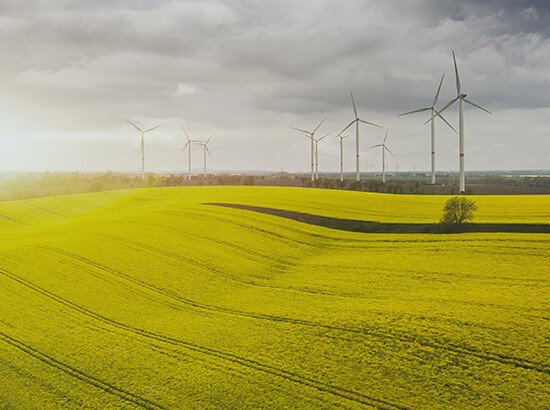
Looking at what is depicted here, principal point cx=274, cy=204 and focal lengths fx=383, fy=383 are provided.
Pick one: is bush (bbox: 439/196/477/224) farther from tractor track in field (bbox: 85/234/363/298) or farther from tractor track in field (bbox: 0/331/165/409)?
tractor track in field (bbox: 0/331/165/409)

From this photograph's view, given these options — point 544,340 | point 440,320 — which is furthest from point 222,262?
point 544,340

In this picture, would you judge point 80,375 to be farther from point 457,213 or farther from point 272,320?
point 457,213

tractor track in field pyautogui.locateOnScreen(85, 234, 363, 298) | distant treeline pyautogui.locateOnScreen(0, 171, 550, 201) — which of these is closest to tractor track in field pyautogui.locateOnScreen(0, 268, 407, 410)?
tractor track in field pyautogui.locateOnScreen(85, 234, 363, 298)

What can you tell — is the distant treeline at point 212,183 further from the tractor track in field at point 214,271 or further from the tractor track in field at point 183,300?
the tractor track in field at point 183,300

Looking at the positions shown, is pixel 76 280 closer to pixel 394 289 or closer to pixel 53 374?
pixel 53 374

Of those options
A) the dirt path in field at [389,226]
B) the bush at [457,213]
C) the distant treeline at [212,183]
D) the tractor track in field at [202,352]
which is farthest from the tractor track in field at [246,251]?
the distant treeline at [212,183]

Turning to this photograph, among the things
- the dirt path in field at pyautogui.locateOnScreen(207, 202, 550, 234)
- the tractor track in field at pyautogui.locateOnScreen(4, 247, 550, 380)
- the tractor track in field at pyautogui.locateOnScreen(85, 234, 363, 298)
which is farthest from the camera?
the dirt path in field at pyautogui.locateOnScreen(207, 202, 550, 234)
